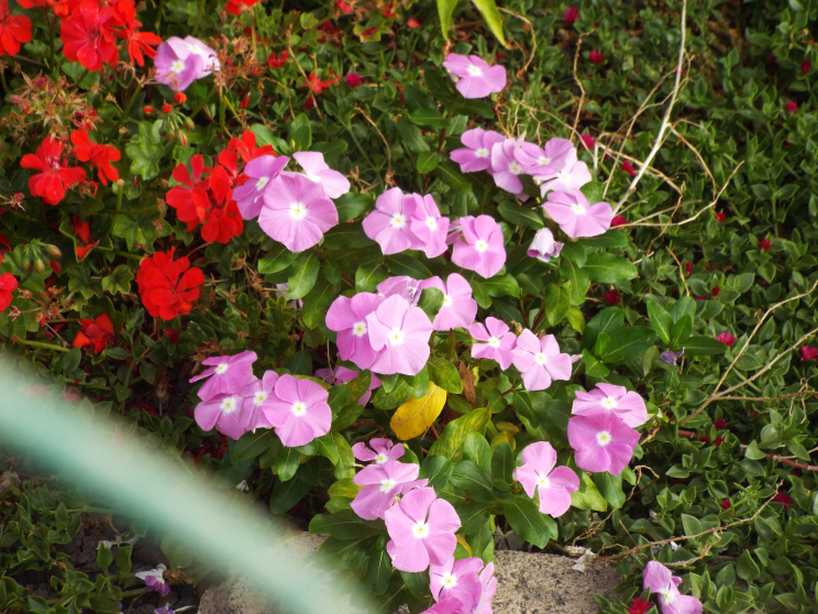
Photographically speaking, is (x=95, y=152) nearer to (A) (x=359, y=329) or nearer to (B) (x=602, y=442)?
(A) (x=359, y=329)

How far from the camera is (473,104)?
2.23 meters

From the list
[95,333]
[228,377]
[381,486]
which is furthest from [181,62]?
[381,486]

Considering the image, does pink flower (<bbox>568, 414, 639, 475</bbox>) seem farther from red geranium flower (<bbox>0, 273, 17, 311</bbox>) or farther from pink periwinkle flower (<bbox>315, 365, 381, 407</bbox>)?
red geranium flower (<bbox>0, 273, 17, 311</bbox>)

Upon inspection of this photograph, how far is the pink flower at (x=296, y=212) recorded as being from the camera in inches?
70.6

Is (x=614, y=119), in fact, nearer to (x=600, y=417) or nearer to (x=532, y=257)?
(x=532, y=257)

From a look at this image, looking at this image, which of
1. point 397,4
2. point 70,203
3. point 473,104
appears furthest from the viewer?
point 397,4

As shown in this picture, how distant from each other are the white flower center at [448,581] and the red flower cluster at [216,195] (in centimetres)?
86

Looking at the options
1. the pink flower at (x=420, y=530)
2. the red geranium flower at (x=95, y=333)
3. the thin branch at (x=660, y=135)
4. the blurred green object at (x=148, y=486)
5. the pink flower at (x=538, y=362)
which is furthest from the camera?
the thin branch at (x=660, y=135)

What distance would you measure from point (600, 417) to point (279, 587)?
2.38ft

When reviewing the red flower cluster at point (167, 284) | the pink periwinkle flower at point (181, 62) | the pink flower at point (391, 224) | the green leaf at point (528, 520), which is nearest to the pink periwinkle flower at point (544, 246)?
the pink flower at point (391, 224)

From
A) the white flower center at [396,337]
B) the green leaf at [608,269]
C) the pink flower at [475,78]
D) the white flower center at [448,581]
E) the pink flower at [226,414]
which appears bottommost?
the white flower center at [448,581]

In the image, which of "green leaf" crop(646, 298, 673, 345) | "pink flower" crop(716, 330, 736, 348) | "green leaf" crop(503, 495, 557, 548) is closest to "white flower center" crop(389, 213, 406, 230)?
"green leaf" crop(503, 495, 557, 548)

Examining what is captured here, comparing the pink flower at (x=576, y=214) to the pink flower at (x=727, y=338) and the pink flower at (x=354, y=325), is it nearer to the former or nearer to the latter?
the pink flower at (x=354, y=325)

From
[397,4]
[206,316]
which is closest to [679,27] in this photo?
[397,4]
